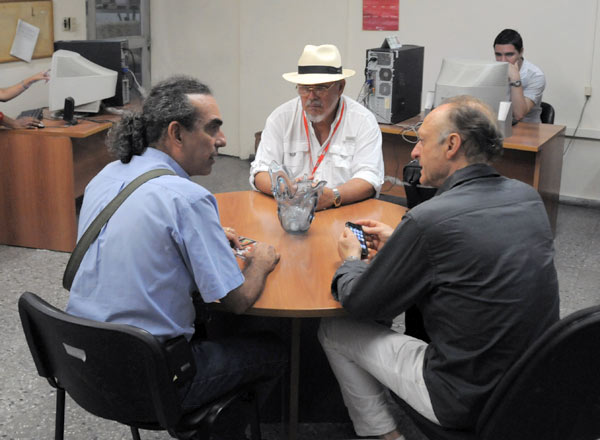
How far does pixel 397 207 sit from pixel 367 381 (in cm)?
81

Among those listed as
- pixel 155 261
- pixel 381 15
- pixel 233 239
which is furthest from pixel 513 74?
pixel 155 261

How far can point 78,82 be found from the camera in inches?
161

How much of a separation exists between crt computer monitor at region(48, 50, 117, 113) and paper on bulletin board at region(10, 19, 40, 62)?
508mm

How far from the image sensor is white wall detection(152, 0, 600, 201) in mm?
4867

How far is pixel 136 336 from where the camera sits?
1429 millimetres

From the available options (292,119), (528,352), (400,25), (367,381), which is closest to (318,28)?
(400,25)

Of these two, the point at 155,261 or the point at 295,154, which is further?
the point at 295,154

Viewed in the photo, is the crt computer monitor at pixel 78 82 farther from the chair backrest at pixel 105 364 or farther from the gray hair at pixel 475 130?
the gray hair at pixel 475 130

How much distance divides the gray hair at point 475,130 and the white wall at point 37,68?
3.57m

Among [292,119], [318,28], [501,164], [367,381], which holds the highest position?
[318,28]

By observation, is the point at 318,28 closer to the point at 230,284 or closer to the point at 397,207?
the point at 397,207

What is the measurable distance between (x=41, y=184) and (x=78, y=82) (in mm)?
645

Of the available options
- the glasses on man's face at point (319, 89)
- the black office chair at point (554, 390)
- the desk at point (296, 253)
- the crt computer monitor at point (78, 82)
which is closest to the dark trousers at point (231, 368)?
the desk at point (296, 253)

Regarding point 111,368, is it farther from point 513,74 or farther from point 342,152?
point 513,74
